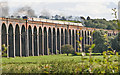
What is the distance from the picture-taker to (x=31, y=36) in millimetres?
52094

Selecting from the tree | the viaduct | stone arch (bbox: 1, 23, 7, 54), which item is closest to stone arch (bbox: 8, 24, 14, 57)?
the viaduct

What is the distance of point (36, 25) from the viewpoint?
5312 cm

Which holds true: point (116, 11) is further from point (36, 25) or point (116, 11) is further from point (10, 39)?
point (36, 25)

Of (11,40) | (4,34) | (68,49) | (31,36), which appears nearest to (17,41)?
(11,40)

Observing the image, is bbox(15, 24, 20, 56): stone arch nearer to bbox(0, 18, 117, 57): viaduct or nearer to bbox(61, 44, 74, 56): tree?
bbox(0, 18, 117, 57): viaduct

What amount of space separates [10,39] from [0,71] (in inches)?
1072

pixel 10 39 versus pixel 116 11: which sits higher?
pixel 116 11

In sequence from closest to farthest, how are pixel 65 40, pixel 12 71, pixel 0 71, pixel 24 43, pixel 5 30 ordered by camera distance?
pixel 0 71 → pixel 12 71 → pixel 5 30 → pixel 24 43 → pixel 65 40

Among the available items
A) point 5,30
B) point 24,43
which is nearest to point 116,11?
point 5,30

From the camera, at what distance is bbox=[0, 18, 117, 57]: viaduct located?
45.0 metres

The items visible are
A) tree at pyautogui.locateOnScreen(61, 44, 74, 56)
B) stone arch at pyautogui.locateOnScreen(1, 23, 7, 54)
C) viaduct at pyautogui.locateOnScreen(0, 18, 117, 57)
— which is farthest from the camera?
tree at pyautogui.locateOnScreen(61, 44, 74, 56)

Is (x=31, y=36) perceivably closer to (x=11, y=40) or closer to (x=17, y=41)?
(x=17, y=41)

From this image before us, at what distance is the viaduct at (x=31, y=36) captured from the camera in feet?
148

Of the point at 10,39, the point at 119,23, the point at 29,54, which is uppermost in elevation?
the point at 119,23
